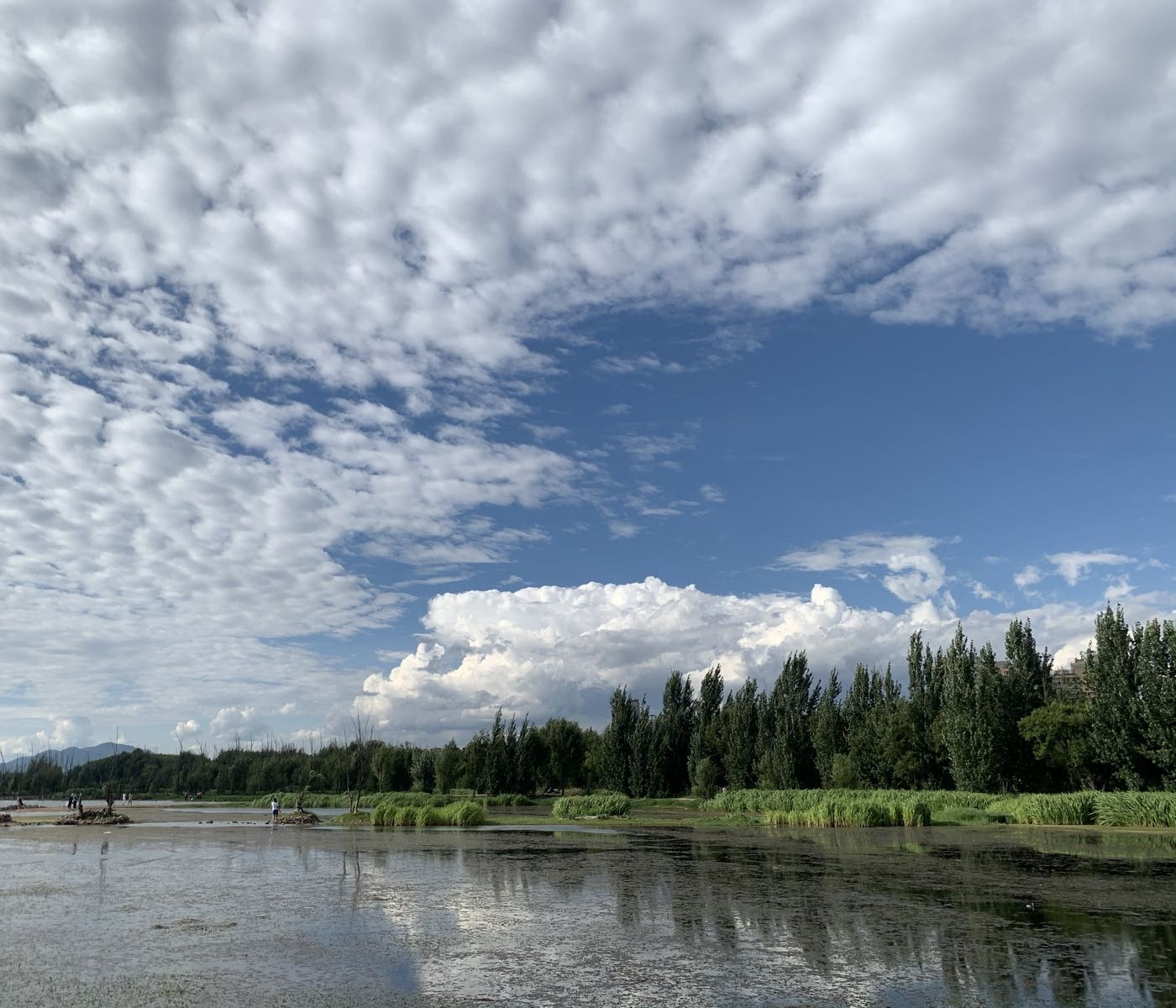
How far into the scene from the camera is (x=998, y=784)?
54.9 metres

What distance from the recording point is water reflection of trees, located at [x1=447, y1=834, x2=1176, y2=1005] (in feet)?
35.0

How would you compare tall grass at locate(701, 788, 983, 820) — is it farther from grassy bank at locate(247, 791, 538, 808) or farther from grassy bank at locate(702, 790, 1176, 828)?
grassy bank at locate(247, 791, 538, 808)

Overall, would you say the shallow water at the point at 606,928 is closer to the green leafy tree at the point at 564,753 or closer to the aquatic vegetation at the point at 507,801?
the aquatic vegetation at the point at 507,801

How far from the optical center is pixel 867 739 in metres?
64.3

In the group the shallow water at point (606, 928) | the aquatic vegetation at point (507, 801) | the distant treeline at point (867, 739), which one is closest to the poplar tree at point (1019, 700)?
the distant treeline at point (867, 739)

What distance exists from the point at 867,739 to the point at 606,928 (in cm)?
5521

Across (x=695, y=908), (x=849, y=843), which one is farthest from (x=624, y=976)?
(x=849, y=843)

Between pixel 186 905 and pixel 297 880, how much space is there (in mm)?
4663

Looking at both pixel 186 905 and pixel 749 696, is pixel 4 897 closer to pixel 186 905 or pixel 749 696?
pixel 186 905

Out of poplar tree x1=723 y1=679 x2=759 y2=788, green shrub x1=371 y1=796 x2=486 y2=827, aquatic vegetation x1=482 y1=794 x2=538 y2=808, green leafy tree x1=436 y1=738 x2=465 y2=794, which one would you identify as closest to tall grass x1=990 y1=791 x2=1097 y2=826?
green shrub x1=371 y1=796 x2=486 y2=827

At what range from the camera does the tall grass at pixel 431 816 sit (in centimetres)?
4425

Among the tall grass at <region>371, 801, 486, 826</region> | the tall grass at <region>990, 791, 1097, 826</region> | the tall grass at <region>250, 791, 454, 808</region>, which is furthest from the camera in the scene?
the tall grass at <region>250, 791, 454, 808</region>

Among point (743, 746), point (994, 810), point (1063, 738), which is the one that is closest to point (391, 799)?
point (743, 746)

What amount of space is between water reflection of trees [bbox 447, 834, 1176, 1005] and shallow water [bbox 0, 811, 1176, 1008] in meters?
0.06
